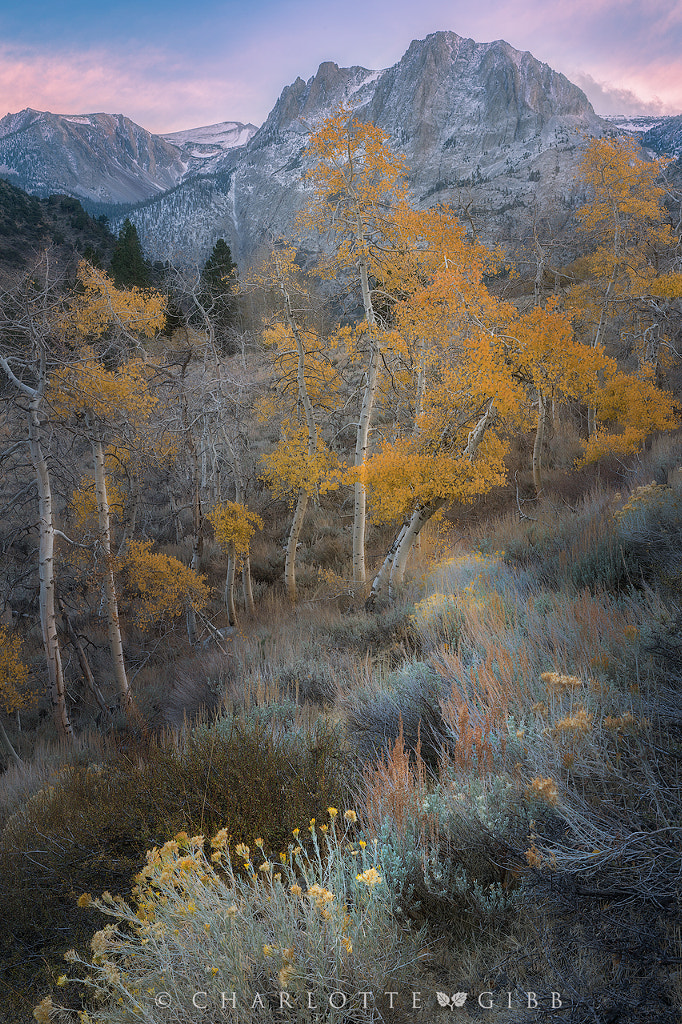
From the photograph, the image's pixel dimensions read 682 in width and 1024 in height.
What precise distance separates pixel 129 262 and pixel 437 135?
124274 millimetres

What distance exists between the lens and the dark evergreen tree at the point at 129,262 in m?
33.9

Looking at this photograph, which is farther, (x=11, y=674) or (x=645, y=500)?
(x=11, y=674)

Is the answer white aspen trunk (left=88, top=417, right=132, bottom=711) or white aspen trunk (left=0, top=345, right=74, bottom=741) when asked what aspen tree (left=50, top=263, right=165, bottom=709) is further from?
white aspen trunk (left=0, top=345, right=74, bottom=741)

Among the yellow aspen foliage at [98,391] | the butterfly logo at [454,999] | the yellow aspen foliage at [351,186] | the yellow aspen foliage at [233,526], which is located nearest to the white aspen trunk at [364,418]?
the yellow aspen foliage at [351,186]

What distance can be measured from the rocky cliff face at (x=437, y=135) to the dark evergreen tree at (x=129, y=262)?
Answer: 49.9 m

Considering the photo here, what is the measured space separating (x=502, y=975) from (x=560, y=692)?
158 centimetres

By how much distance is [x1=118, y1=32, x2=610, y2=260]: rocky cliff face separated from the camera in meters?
98.6

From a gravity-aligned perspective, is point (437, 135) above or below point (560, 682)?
above

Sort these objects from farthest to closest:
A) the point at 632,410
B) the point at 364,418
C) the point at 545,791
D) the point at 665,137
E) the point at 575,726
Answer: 1. the point at 665,137
2. the point at 632,410
3. the point at 364,418
4. the point at 575,726
5. the point at 545,791

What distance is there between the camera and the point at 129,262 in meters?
36.2

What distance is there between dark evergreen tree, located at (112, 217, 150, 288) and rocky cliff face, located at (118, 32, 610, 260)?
4987 cm

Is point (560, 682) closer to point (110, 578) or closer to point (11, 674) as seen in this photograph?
point (110, 578)

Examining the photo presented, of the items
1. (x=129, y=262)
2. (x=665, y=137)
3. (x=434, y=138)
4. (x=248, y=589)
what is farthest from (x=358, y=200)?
(x=665, y=137)

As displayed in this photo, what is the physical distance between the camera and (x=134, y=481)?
54.7ft
